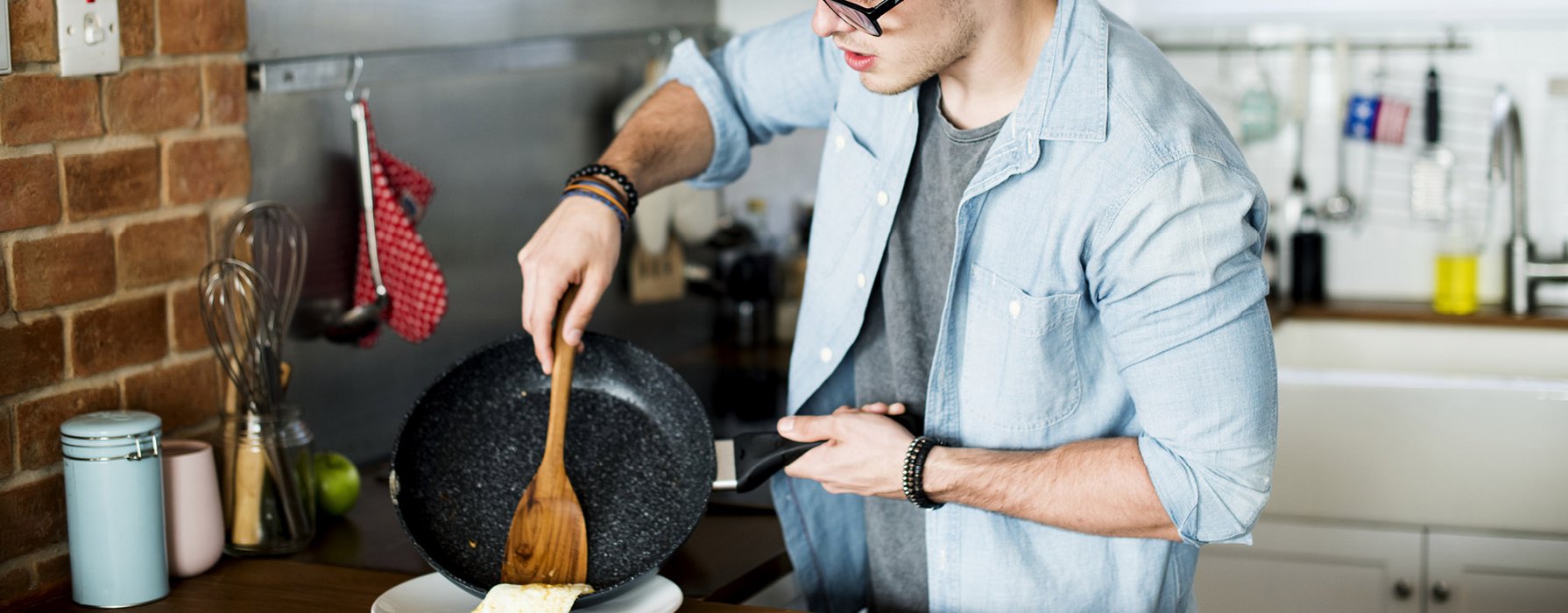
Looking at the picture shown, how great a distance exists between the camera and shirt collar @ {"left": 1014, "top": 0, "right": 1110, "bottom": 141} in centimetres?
125

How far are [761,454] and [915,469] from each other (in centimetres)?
14

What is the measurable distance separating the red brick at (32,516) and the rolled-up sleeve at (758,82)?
71cm

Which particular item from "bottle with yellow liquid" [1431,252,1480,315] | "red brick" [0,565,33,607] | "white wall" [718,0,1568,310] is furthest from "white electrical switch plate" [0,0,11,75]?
"bottle with yellow liquid" [1431,252,1480,315]

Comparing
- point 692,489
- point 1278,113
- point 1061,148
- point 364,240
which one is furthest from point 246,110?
point 1278,113

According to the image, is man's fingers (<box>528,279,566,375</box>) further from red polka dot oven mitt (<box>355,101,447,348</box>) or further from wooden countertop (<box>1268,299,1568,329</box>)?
wooden countertop (<box>1268,299,1568,329</box>)

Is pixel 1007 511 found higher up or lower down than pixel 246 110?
lower down

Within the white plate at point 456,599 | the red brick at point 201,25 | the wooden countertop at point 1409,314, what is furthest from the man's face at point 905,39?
the wooden countertop at point 1409,314

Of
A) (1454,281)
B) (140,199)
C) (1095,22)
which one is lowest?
(1454,281)

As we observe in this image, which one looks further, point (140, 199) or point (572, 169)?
point (572, 169)

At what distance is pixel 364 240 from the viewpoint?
175 cm

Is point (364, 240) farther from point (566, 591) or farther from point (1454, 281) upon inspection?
point (1454, 281)

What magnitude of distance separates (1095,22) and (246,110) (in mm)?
897

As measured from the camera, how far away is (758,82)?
5.21 ft

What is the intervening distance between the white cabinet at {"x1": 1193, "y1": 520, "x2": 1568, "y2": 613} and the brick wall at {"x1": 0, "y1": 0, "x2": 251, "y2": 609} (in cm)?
155
